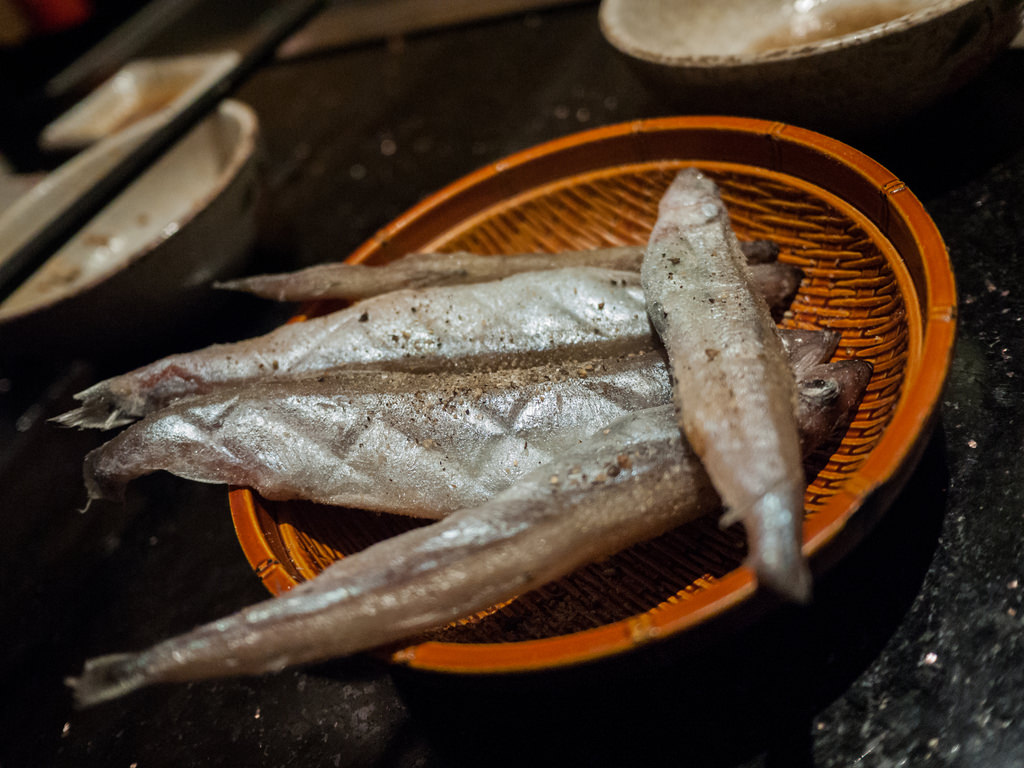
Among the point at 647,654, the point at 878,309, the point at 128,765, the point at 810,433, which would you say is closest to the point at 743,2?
the point at 878,309

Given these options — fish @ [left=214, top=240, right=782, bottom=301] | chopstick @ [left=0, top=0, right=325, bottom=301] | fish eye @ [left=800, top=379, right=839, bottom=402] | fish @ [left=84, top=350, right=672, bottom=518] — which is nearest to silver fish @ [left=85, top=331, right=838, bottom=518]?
fish @ [left=84, top=350, right=672, bottom=518]

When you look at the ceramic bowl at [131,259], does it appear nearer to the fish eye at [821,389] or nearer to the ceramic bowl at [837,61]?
the ceramic bowl at [837,61]

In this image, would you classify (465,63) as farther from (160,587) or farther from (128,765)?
(128,765)

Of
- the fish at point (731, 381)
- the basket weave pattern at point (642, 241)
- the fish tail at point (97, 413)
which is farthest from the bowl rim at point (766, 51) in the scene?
the fish tail at point (97, 413)

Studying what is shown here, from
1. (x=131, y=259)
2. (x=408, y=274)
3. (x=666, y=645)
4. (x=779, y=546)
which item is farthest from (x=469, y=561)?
(x=131, y=259)

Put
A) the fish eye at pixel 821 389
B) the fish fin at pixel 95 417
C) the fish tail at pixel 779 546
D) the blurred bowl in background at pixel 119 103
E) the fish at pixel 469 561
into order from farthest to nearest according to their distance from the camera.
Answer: the blurred bowl in background at pixel 119 103
the fish fin at pixel 95 417
the fish eye at pixel 821 389
the fish at pixel 469 561
the fish tail at pixel 779 546

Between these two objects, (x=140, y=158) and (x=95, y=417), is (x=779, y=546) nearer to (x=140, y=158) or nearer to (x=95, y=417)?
(x=95, y=417)

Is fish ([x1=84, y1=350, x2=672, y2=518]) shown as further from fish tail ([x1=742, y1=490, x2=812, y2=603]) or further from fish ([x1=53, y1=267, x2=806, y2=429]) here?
fish tail ([x1=742, y1=490, x2=812, y2=603])
